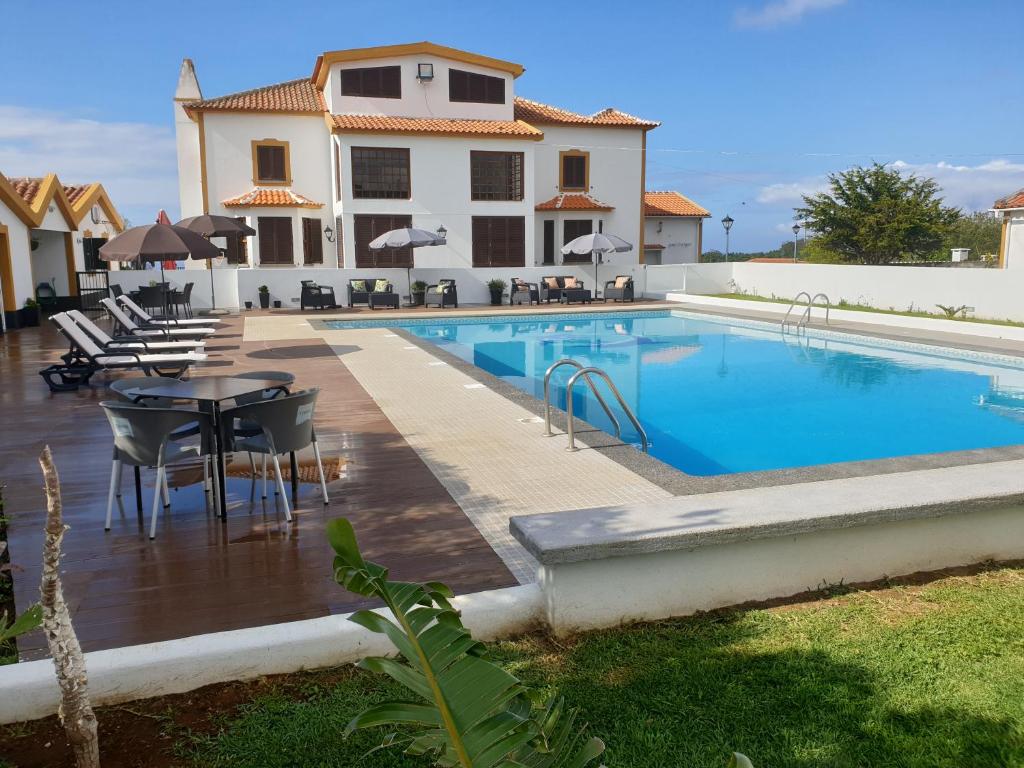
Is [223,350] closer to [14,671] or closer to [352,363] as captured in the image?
[352,363]

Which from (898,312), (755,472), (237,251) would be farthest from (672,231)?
(755,472)

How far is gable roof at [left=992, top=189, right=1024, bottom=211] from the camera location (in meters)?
24.6

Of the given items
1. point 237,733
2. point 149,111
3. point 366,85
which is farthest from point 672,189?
point 237,733

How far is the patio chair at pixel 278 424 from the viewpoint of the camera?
17.0ft

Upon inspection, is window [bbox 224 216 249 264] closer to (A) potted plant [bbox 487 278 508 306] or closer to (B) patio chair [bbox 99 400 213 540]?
(A) potted plant [bbox 487 278 508 306]

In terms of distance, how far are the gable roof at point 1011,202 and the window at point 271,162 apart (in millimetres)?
22975

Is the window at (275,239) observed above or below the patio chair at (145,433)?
above

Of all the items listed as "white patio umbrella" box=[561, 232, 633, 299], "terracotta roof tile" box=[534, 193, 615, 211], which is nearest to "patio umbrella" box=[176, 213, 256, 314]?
"white patio umbrella" box=[561, 232, 633, 299]

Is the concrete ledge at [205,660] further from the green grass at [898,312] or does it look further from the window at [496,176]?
the window at [496,176]

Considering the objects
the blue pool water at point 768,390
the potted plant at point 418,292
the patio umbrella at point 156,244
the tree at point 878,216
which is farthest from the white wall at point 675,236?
the patio umbrella at point 156,244

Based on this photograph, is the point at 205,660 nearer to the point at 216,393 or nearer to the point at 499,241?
the point at 216,393

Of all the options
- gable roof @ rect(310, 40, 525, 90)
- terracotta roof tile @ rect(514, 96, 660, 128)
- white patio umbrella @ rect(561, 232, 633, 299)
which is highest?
gable roof @ rect(310, 40, 525, 90)

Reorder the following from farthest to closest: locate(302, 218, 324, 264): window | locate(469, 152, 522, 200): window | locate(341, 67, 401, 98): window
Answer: locate(469, 152, 522, 200): window
locate(302, 218, 324, 264): window
locate(341, 67, 401, 98): window

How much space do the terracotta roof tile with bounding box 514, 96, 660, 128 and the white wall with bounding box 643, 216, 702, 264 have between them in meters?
6.22
